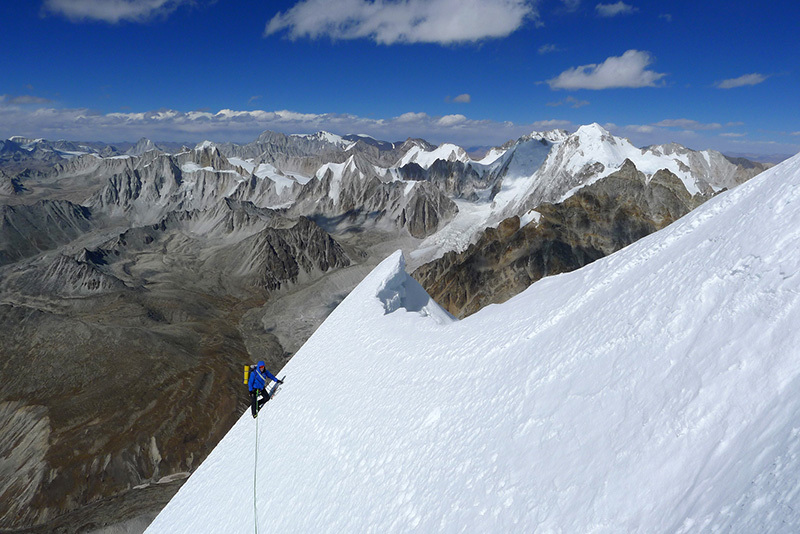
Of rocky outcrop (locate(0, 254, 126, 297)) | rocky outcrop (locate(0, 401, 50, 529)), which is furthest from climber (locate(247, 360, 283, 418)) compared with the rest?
rocky outcrop (locate(0, 254, 126, 297))

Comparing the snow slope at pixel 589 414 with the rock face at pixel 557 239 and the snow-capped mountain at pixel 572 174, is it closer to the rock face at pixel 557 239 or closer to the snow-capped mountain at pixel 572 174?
the rock face at pixel 557 239

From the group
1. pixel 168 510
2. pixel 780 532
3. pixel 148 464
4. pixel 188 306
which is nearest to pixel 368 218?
pixel 188 306

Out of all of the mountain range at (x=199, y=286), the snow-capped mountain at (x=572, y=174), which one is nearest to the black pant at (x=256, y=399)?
the mountain range at (x=199, y=286)

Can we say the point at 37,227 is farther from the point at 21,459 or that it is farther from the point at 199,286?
the point at 21,459

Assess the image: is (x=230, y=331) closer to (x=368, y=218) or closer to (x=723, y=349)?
(x=723, y=349)

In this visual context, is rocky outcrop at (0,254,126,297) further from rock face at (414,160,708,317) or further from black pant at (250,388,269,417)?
black pant at (250,388,269,417)
